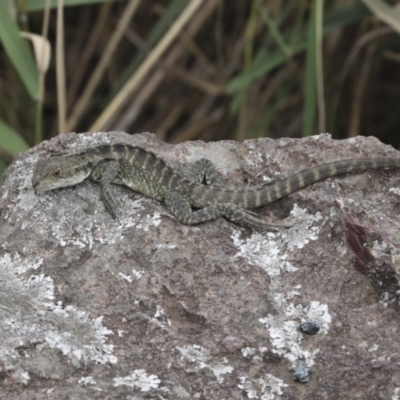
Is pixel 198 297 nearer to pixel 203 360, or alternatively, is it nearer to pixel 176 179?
pixel 203 360

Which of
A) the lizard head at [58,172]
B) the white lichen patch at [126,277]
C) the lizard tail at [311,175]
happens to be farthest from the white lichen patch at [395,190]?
the lizard head at [58,172]

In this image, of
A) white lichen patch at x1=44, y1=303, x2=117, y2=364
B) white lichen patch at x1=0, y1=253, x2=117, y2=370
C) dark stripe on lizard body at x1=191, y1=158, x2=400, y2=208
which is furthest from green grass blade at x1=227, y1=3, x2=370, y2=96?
white lichen patch at x1=44, y1=303, x2=117, y2=364

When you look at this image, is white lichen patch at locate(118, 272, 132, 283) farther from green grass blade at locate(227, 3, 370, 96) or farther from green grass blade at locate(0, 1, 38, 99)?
green grass blade at locate(227, 3, 370, 96)

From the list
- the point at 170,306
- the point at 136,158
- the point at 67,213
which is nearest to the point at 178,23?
the point at 136,158

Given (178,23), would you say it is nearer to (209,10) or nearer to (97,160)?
(209,10)

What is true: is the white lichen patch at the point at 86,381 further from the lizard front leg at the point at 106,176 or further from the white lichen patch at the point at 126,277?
the lizard front leg at the point at 106,176

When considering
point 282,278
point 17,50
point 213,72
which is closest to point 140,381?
point 282,278
